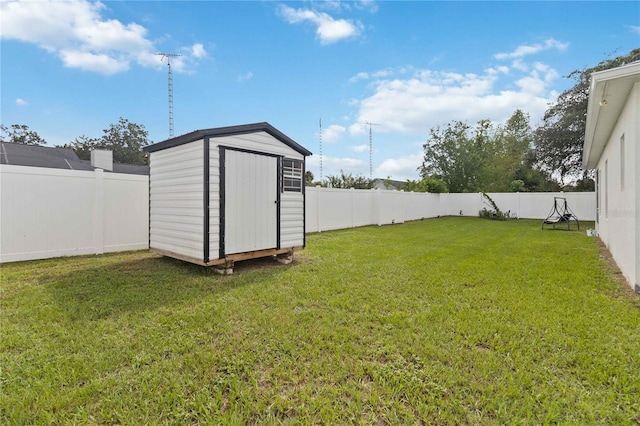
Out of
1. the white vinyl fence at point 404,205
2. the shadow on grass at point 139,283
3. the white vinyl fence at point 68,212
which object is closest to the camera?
the shadow on grass at point 139,283

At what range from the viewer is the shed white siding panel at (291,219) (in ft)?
17.8

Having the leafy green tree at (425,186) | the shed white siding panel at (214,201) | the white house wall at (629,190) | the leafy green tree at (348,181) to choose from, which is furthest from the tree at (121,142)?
the white house wall at (629,190)

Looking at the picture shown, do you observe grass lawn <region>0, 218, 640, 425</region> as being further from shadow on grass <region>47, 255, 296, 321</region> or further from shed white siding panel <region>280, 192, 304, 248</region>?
shed white siding panel <region>280, 192, 304, 248</region>

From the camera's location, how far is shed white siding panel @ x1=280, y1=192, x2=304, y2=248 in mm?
5417

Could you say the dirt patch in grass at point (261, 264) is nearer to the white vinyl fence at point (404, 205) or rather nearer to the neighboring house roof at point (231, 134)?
the neighboring house roof at point (231, 134)

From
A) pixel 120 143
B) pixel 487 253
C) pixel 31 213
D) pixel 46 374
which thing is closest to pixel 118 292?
pixel 46 374

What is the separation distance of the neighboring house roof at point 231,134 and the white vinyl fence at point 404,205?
13.4ft

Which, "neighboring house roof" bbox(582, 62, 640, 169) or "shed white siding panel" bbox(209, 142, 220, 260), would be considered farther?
"shed white siding panel" bbox(209, 142, 220, 260)

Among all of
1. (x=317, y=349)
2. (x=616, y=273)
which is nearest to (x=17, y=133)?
(x=317, y=349)

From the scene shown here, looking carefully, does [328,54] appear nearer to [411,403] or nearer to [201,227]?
[201,227]

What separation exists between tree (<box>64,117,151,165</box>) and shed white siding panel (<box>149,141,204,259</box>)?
79.6ft

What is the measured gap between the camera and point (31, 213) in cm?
505

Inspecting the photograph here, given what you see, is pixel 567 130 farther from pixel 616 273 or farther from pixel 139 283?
pixel 139 283

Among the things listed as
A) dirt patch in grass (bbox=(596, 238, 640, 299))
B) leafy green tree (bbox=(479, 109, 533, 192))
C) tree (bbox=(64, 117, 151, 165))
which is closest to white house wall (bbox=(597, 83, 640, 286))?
dirt patch in grass (bbox=(596, 238, 640, 299))
